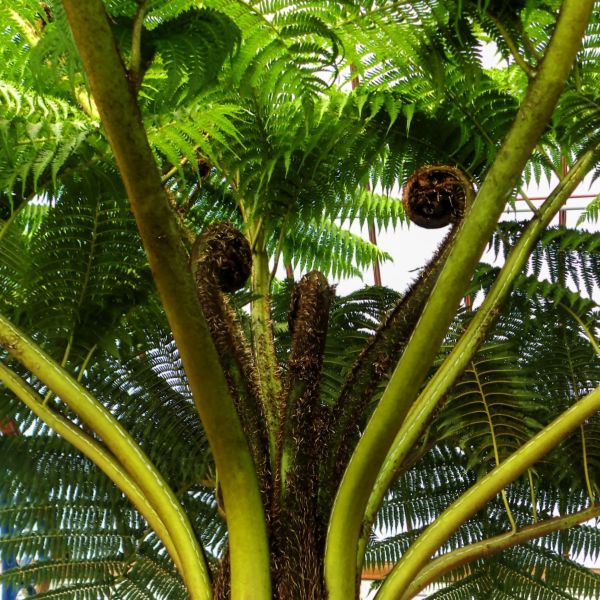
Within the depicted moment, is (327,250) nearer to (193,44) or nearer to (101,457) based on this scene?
(101,457)

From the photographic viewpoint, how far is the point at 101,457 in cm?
116

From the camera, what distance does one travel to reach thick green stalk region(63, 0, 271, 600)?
28.3 inches

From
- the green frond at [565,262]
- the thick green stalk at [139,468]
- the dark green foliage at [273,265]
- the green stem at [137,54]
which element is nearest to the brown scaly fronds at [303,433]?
the dark green foliage at [273,265]

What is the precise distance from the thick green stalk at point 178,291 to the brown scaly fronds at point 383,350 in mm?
156

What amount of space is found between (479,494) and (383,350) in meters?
0.24

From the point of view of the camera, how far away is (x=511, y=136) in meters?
0.96

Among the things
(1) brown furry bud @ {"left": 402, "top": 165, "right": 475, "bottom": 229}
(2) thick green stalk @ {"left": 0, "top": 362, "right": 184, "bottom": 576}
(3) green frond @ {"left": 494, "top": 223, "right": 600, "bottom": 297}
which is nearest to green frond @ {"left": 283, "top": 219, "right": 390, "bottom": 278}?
(3) green frond @ {"left": 494, "top": 223, "right": 600, "bottom": 297}

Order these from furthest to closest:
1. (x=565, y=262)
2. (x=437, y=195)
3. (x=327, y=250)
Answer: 1. (x=327, y=250)
2. (x=565, y=262)
3. (x=437, y=195)

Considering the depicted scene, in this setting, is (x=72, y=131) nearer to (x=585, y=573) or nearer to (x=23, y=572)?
(x=23, y=572)

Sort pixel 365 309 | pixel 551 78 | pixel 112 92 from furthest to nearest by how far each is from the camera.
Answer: pixel 365 309 → pixel 551 78 → pixel 112 92

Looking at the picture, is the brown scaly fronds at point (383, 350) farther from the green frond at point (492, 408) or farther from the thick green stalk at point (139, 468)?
the green frond at point (492, 408)

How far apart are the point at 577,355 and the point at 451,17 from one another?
0.79 meters

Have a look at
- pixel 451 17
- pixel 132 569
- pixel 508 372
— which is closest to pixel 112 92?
pixel 451 17

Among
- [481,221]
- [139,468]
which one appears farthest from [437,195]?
[139,468]
